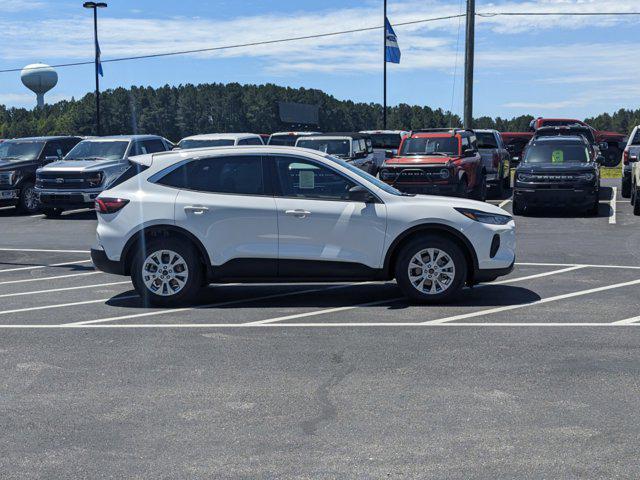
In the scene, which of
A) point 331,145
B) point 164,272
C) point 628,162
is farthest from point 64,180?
point 628,162

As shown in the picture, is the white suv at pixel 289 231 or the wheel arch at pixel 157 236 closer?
the white suv at pixel 289 231

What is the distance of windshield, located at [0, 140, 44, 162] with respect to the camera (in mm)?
23572

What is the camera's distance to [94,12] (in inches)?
1722

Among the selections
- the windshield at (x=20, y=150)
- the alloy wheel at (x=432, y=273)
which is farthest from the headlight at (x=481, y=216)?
the windshield at (x=20, y=150)

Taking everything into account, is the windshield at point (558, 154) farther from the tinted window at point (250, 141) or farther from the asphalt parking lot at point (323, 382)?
the asphalt parking lot at point (323, 382)

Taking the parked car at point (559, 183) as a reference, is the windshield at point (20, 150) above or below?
above

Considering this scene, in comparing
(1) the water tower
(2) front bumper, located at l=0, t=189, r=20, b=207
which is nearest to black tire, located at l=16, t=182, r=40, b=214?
(2) front bumper, located at l=0, t=189, r=20, b=207

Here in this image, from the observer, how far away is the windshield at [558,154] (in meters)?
20.9

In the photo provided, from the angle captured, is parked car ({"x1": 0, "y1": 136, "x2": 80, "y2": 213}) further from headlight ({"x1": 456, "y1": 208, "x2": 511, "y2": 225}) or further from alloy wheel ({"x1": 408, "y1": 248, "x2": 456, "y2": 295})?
headlight ({"x1": 456, "y1": 208, "x2": 511, "y2": 225})

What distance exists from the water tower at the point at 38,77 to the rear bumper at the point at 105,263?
99538 millimetres

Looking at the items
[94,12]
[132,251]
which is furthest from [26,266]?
[94,12]

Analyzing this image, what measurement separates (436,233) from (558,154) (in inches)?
482

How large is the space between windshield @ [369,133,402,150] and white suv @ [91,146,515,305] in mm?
19175

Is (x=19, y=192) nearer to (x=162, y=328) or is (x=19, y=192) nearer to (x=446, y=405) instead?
(x=162, y=328)
